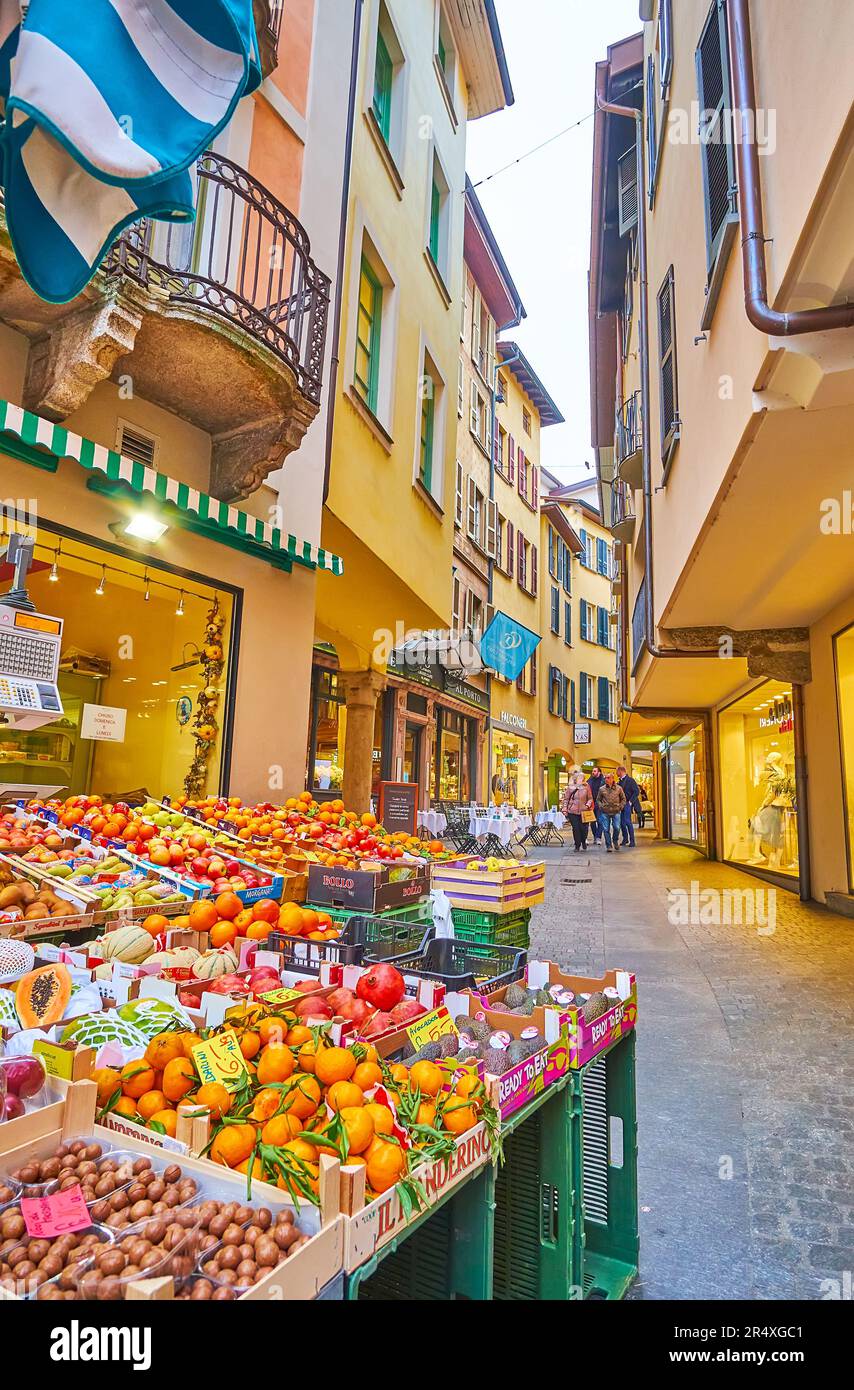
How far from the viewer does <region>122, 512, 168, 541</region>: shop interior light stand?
646 cm

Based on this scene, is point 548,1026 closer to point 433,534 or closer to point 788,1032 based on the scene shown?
point 788,1032

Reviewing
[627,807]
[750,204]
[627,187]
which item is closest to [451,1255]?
[750,204]

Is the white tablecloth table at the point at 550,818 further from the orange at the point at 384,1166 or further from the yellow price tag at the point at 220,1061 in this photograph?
the orange at the point at 384,1166

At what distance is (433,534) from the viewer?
12383 millimetres

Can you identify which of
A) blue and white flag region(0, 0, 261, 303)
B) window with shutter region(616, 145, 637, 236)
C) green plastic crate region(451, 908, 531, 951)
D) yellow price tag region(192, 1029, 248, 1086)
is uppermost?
window with shutter region(616, 145, 637, 236)

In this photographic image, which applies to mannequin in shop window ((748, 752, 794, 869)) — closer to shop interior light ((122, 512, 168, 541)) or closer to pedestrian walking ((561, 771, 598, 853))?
pedestrian walking ((561, 771, 598, 853))

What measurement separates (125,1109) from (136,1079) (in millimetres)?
88

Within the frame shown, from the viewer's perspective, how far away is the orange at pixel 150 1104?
191cm

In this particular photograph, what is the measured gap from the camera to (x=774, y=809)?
12938 millimetres

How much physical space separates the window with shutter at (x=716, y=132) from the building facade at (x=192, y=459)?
3457mm

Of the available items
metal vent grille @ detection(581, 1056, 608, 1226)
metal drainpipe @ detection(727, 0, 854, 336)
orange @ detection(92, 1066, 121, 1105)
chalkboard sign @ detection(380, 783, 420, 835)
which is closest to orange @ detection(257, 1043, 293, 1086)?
orange @ detection(92, 1066, 121, 1105)

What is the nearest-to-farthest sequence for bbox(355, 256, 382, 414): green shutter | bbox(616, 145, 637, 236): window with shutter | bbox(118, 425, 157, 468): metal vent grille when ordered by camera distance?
1. bbox(118, 425, 157, 468): metal vent grille
2. bbox(355, 256, 382, 414): green shutter
3. bbox(616, 145, 637, 236): window with shutter

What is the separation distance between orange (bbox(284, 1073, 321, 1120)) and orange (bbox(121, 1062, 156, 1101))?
1.28 feet
